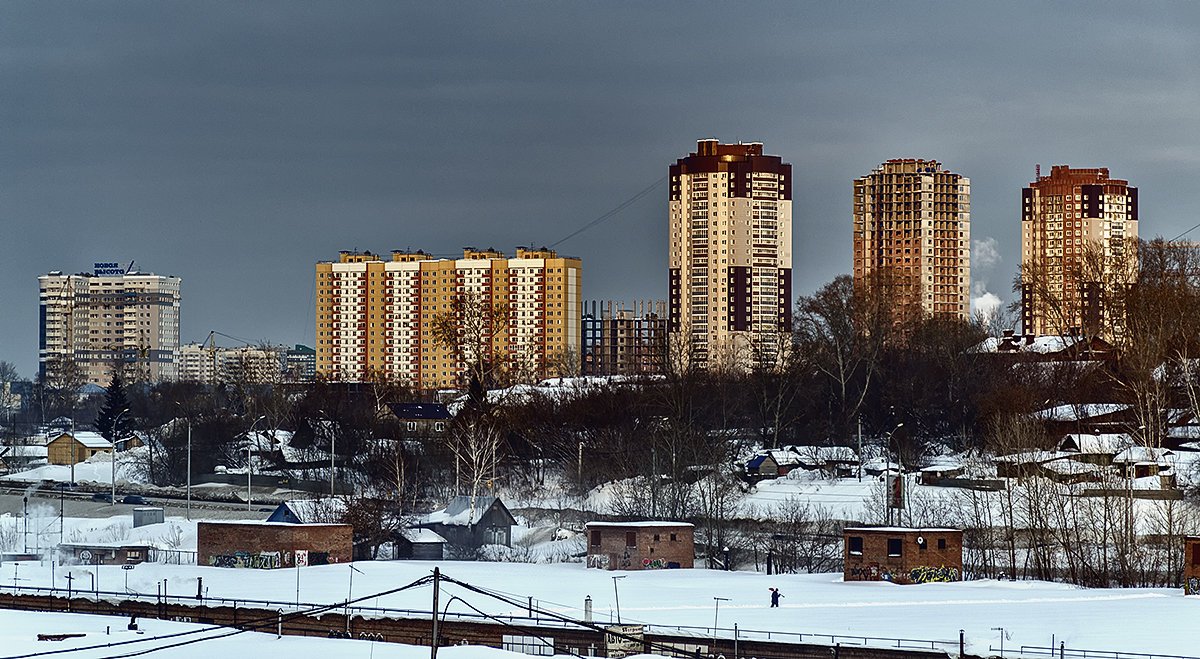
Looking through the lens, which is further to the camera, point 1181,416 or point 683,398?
point 683,398

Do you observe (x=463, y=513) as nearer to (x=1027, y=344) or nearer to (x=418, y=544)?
(x=418, y=544)

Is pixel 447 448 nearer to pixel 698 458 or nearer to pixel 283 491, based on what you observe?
pixel 283 491

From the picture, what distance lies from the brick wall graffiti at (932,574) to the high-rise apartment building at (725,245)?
86260 millimetres

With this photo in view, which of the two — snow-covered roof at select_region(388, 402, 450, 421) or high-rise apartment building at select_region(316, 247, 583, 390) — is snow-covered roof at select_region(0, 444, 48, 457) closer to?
snow-covered roof at select_region(388, 402, 450, 421)

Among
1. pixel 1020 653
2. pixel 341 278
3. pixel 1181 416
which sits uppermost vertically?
pixel 341 278

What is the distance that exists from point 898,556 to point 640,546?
276 inches

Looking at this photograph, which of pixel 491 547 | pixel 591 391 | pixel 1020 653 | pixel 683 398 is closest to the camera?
pixel 1020 653

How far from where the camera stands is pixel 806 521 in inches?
1991

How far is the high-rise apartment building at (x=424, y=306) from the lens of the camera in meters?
146

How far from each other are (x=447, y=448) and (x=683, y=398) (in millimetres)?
9585

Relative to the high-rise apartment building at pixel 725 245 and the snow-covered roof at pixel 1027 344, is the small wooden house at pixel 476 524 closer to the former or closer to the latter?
the snow-covered roof at pixel 1027 344

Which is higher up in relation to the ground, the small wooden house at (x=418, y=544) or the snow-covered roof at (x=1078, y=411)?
the snow-covered roof at (x=1078, y=411)

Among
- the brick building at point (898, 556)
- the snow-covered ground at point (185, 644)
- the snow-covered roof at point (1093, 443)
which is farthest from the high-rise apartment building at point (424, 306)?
the snow-covered ground at point (185, 644)

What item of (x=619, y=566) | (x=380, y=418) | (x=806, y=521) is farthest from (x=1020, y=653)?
(x=380, y=418)
